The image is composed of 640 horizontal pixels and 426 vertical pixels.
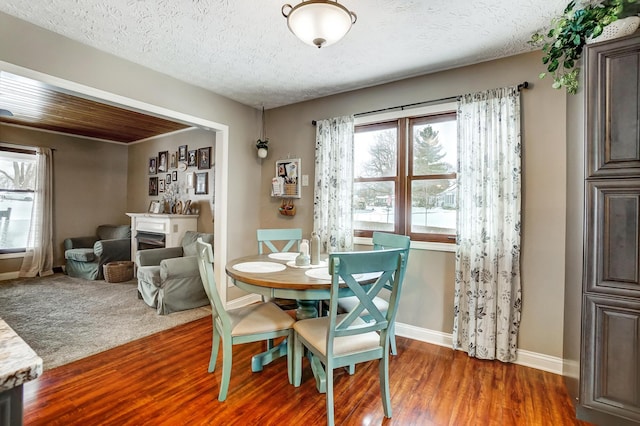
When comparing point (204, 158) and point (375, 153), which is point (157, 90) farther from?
point (375, 153)

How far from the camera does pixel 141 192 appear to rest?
20.4 ft

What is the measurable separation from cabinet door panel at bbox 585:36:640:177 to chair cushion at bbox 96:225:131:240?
6.55 meters

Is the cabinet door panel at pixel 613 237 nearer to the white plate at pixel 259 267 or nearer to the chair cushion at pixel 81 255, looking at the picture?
the white plate at pixel 259 267


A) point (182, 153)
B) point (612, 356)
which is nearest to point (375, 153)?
point (612, 356)

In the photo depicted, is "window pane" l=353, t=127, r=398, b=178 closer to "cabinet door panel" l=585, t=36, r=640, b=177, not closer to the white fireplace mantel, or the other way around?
"cabinet door panel" l=585, t=36, r=640, b=177

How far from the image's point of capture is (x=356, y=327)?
176cm

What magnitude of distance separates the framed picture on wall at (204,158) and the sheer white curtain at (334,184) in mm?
2227

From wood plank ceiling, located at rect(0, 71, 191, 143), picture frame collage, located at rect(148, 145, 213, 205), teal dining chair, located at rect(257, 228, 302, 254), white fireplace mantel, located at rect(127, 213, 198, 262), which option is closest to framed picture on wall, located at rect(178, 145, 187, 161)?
picture frame collage, located at rect(148, 145, 213, 205)

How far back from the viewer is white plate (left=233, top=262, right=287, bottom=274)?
7.13 ft

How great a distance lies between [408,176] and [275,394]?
223 cm

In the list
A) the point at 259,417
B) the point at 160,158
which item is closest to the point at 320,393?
the point at 259,417

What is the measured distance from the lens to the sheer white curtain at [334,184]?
10.7 feet

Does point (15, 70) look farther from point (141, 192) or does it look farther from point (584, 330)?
point (141, 192)

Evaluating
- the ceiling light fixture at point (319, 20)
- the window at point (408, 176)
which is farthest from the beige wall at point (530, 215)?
Result: the ceiling light fixture at point (319, 20)
